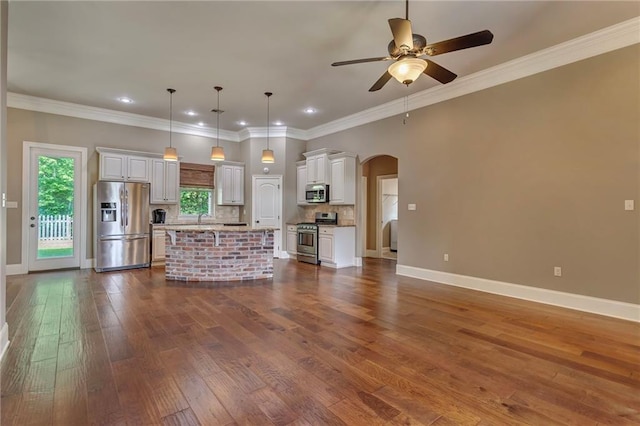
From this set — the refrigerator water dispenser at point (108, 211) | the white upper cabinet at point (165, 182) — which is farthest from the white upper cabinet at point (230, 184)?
the refrigerator water dispenser at point (108, 211)

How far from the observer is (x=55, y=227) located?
20.4ft

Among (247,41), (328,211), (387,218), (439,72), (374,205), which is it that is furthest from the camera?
(387,218)

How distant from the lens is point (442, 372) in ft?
7.75

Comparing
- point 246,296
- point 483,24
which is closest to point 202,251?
point 246,296

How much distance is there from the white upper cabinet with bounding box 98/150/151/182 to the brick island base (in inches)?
85.0

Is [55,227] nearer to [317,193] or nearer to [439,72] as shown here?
[317,193]

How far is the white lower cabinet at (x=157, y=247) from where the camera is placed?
672 cm

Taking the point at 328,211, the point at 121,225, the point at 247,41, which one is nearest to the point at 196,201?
the point at 121,225

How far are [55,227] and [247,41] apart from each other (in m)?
5.45

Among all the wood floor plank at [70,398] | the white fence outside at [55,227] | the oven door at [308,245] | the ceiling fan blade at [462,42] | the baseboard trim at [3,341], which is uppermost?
the ceiling fan blade at [462,42]

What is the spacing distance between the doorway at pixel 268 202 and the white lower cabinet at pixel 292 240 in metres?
0.24

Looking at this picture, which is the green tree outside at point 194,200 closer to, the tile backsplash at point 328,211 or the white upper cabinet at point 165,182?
the white upper cabinet at point 165,182

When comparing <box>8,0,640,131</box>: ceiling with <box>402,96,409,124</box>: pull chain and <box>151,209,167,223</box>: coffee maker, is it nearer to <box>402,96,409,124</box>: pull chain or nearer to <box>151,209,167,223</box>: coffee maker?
<box>402,96,409,124</box>: pull chain

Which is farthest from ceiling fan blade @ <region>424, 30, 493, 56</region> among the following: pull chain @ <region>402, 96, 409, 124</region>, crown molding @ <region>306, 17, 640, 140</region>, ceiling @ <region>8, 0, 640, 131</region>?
pull chain @ <region>402, 96, 409, 124</region>
